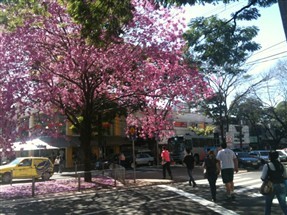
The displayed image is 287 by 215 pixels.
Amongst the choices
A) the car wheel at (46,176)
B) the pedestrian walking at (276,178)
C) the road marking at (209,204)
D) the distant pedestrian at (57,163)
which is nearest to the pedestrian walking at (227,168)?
the road marking at (209,204)

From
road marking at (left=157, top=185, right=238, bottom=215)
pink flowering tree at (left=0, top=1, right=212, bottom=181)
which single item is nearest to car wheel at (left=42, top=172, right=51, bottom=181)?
pink flowering tree at (left=0, top=1, right=212, bottom=181)

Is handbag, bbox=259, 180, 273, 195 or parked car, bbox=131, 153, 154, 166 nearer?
handbag, bbox=259, 180, 273, 195

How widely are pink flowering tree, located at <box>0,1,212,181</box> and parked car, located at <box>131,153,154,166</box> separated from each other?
622 inches

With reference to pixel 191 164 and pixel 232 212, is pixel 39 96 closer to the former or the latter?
pixel 191 164

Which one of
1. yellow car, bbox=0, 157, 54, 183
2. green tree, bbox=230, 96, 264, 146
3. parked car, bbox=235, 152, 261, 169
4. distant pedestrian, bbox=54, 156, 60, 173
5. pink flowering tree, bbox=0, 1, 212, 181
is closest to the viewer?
pink flowering tree, bbox=0, 1, 212, 181

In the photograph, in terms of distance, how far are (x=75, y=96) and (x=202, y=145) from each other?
24.5m

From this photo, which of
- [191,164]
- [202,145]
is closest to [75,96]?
[191,164]

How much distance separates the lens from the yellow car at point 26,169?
2078 cm

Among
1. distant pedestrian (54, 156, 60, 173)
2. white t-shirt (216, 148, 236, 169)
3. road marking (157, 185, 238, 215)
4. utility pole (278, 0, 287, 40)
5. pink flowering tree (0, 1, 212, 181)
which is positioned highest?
pink flowering tree (0, 1, 212, 181)

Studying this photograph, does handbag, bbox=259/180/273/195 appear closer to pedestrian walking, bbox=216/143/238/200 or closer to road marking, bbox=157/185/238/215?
road marking, bbox=157/185/238/215

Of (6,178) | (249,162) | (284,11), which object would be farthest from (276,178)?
(249,162)

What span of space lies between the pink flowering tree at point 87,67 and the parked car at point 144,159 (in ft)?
51.8

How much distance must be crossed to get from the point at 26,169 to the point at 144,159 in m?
15.2

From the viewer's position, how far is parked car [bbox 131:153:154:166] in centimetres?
3450
